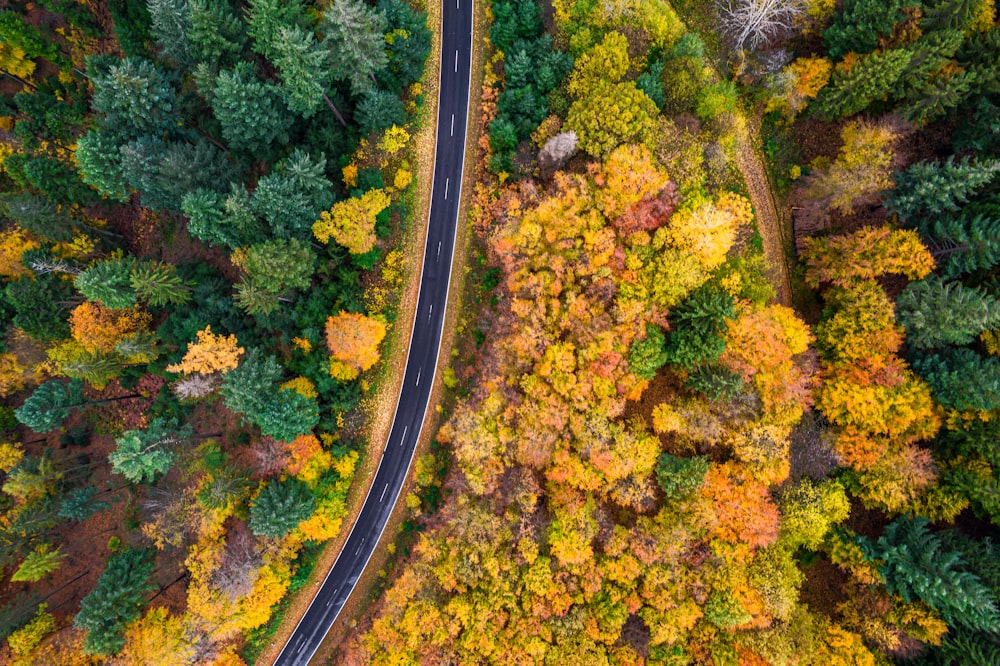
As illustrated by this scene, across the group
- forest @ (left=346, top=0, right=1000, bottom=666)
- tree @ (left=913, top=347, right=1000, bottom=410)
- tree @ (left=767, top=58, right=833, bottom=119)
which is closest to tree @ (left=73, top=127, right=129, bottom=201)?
forest @ (left=346, top=0, right=1000, bottom=666)

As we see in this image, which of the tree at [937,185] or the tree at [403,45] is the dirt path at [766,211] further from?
the tree at [403,45]

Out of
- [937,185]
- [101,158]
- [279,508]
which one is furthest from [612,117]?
[279,508]

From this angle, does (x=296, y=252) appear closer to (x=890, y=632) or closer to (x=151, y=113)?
(x=151, y=113)

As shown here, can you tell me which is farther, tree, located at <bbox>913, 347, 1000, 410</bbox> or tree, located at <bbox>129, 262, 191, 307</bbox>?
tree, located at <bbox>129, 262, 191, 307</bbox>

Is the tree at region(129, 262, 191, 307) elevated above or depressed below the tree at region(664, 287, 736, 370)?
above

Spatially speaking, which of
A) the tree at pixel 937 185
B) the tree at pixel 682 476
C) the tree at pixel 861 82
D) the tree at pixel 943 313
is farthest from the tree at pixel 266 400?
the tree at pixel 861 82

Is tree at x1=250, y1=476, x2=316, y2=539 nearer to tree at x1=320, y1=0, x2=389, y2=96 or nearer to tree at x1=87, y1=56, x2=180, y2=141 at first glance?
tree at x1=87, y1=56, x2=180, y2=141

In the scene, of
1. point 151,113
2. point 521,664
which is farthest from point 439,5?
point 521,664
